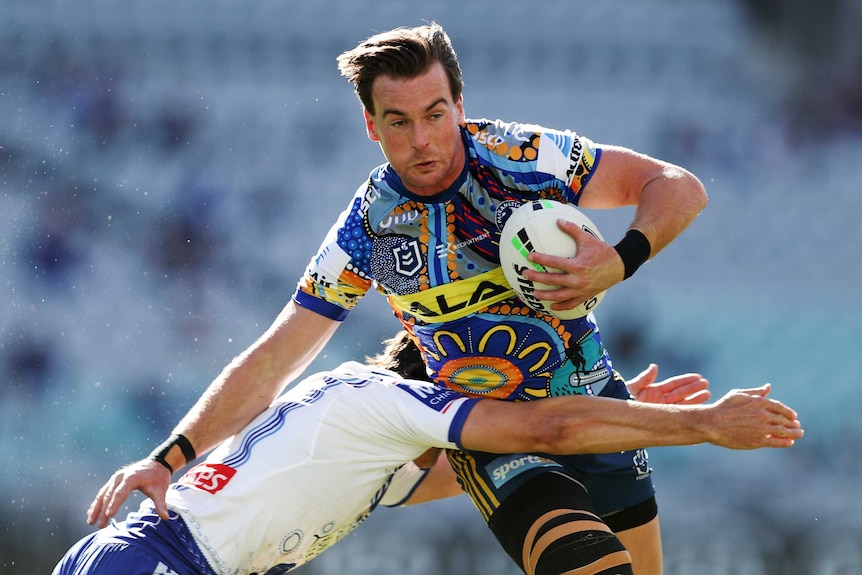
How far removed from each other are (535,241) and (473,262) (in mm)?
391

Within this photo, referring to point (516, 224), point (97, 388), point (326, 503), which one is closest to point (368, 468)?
point (326, 503)

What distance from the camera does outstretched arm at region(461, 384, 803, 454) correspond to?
3.21 meters

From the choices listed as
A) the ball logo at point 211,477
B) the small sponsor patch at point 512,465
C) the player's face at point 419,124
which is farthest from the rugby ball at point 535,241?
the ball logo at point 211,477

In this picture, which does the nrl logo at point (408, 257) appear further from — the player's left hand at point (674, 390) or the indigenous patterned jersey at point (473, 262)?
the player's left hand at point (674, 390)

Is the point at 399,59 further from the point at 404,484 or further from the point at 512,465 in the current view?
the point at 404,484

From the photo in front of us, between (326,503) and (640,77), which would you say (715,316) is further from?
(326,503)

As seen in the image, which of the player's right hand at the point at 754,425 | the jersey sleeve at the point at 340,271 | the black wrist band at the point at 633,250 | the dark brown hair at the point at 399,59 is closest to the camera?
the player's right hand at the point at 754,425

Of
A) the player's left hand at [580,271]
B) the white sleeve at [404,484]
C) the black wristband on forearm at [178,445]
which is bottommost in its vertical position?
the white sleeve at [404,484]

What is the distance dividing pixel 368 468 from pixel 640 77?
5.11 metres

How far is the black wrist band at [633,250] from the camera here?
134 inches

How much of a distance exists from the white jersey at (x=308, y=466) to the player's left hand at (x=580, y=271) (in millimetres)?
525

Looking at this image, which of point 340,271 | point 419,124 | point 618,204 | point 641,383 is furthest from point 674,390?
point 419,124

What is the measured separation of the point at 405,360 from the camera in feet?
14.1

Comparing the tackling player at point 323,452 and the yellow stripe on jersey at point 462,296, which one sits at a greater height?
the yellow stripe on jersey at point 462,296
